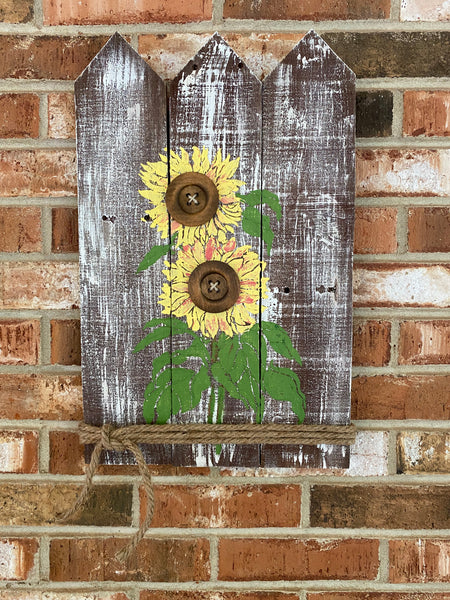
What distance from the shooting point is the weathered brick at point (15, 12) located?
2.79ft

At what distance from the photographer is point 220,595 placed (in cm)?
89

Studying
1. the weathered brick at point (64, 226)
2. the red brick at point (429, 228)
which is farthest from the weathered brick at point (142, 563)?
the red brick at point (429, 228)

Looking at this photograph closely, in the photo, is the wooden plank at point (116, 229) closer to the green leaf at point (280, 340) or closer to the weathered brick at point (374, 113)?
the green leaf at point (280, 340)

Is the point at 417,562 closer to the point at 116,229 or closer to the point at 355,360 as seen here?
the point at 355,360

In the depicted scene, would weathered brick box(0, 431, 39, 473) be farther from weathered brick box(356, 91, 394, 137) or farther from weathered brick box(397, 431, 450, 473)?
weathered brick box(356, 91, 394, 137)

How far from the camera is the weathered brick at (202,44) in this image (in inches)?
33.0

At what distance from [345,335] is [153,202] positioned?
37 cm

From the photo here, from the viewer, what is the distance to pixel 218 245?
2.70ft

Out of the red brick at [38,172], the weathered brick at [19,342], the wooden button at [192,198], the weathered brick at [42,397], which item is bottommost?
the weathered brick at [42,397]

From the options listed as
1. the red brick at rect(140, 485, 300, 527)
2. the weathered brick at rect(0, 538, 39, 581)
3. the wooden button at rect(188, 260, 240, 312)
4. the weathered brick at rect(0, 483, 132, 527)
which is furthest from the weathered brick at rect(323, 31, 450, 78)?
the weathered brick at rect(0, 538, 39, 581)

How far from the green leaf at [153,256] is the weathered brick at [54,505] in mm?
389

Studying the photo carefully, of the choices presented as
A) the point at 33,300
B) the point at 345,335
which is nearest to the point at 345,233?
the point at 345,335

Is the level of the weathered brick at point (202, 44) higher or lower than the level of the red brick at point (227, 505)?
higher

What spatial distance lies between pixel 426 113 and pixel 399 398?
48 cm
